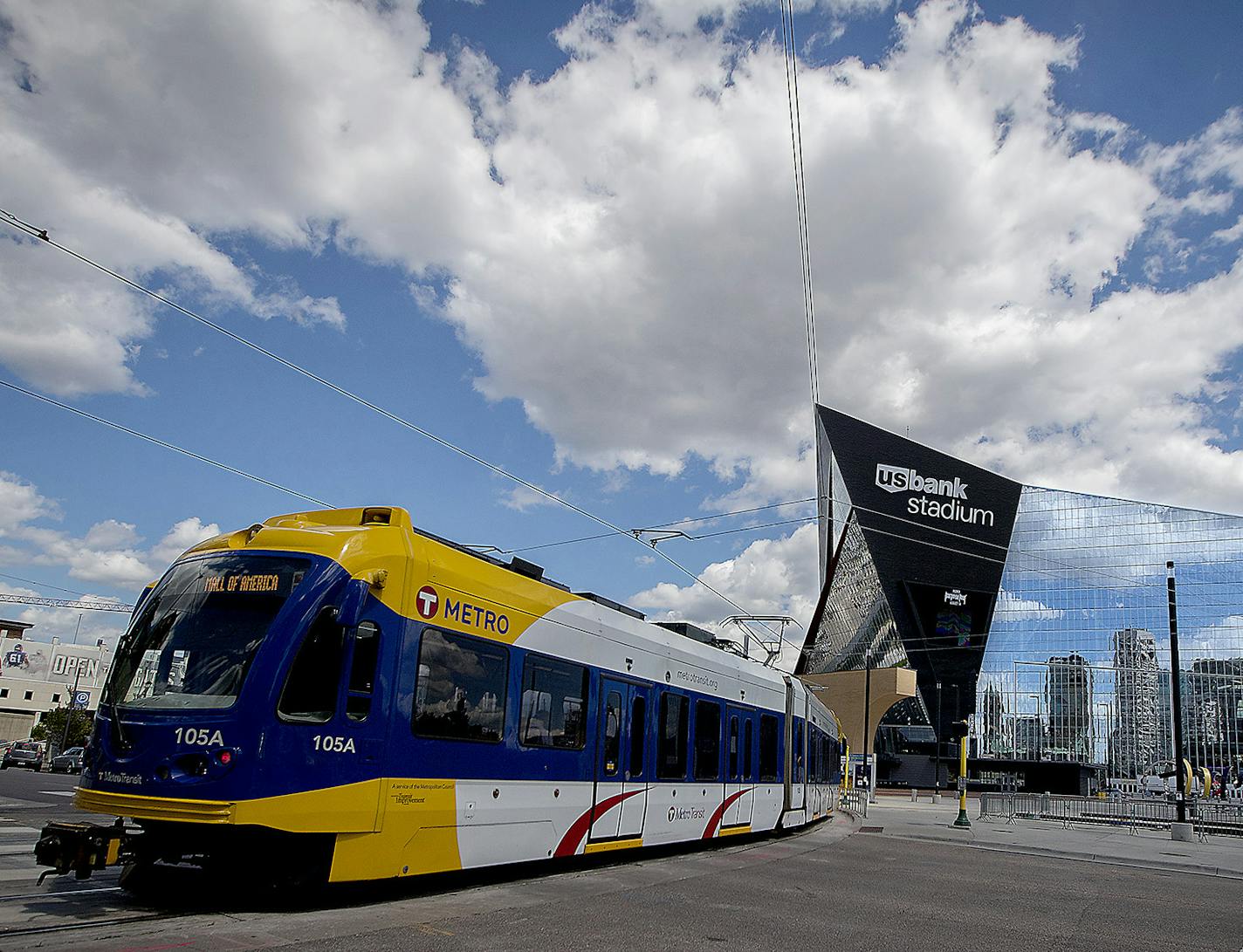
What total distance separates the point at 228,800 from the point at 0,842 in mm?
6339

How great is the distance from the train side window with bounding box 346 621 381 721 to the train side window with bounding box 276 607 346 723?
0.45 ft

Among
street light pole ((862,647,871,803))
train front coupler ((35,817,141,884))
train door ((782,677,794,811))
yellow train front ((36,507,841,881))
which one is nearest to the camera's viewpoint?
train front coupler ((35,817,141,884))

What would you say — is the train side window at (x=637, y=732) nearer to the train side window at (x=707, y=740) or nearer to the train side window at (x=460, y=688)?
the train side window at (x=707, y=740)

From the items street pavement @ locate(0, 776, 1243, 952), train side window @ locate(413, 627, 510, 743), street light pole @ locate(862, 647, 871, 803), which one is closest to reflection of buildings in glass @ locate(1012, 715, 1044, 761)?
street light pole @ locate(862, 647, 871, 803)

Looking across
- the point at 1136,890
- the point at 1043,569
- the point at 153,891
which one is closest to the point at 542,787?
the point at 153,891

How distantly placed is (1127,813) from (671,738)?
3288 centimetres

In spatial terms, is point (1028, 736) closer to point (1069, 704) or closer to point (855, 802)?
point (1069, 704)

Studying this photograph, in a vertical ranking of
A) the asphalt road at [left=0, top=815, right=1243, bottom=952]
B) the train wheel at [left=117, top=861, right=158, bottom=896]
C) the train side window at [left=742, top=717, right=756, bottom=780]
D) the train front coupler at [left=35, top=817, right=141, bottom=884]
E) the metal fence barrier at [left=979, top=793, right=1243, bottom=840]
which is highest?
the train side window at [left=742, top=717, right=756, bottom=780]

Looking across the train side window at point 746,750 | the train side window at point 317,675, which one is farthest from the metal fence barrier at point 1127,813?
the train side window at point 317,675

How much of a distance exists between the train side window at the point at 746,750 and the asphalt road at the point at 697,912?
1.79 m

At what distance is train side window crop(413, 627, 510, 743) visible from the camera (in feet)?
30.7

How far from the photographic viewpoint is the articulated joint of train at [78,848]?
25.5 feet

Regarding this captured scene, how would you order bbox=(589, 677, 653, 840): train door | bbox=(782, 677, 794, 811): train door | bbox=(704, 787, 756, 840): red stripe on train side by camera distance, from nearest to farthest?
bbox=(589, 677, 653, 840): train door
bbox=(704, 787, 756, 840): red stripe on train side
bbox=(782, 677, 794, 811): train door

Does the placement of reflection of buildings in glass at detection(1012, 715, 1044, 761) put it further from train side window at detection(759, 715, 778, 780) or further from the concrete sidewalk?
train side window at detection(759, 715, 778, 780)
